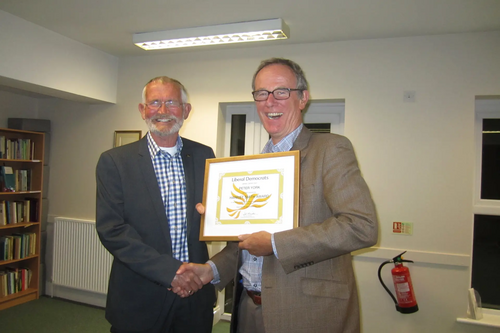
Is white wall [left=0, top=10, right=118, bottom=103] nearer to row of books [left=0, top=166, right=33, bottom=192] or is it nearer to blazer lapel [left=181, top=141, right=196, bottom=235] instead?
row of books [left=0, top=166, right=33, bottom=192]

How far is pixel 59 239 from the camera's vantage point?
14.2 ft

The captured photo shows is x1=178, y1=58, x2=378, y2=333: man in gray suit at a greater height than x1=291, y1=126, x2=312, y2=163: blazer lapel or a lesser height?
lesser

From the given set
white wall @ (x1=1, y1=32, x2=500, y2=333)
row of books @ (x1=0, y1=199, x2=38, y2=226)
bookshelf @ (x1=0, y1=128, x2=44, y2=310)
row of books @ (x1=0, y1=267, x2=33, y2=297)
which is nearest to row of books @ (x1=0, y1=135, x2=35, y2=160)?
bookshelf @ (x1=0, y1=128, x2=44, y2=310)

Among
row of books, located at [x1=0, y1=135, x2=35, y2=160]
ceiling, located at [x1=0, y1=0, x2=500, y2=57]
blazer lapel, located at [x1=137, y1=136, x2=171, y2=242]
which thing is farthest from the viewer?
row of books, located at [x1=0, y1=135, x2=35, y2=160]

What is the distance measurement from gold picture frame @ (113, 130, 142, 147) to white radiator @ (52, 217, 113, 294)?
104cm

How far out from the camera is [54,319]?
12.4 feet

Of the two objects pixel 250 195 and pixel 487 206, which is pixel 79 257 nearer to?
pixel 250 195

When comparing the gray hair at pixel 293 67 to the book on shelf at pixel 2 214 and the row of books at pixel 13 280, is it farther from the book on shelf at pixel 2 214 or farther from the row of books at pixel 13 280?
the row of books at pixel 13 280

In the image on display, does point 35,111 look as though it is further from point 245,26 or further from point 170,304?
point 170,304

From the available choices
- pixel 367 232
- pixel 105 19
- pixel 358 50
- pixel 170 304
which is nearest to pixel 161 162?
pixel 170 304

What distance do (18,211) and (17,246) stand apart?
1.44ft

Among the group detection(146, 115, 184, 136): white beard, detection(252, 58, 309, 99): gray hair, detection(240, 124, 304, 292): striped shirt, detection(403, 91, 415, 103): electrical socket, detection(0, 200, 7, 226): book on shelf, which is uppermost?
detection(403, 91, 415, 103): electrical socket

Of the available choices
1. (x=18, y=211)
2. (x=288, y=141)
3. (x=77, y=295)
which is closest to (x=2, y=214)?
(x=18, y=211)

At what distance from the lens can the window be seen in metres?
3.07
